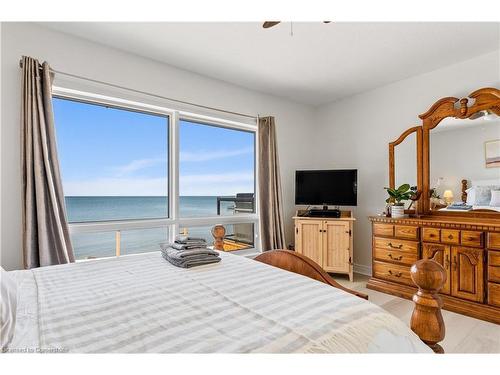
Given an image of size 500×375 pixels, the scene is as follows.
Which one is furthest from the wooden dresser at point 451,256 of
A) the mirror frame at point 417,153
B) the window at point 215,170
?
the window at point 215,170

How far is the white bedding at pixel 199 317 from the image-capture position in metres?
0.74

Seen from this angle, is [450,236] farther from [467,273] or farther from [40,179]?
[40,179]

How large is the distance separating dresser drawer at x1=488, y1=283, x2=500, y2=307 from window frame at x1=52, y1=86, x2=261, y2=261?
2.37 metres

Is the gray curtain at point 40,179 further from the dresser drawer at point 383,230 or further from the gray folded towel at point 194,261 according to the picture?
the dresser drawer at point 383,230

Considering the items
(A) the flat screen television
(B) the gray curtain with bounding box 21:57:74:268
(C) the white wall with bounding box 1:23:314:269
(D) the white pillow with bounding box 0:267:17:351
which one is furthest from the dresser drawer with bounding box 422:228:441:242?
(B) the gray curtain with bounding box 21:57:74:268

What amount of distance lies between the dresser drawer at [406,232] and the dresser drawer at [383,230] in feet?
0.15

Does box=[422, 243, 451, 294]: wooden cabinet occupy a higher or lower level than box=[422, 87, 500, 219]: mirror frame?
lower

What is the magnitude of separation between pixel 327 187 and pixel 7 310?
3.43m

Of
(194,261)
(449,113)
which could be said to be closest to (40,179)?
(194,261)

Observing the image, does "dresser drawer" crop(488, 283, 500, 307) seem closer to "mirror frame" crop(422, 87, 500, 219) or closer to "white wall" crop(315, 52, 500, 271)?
"mirror frame" crop(422, 87, 500, 219)

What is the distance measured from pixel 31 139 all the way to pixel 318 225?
122 inches

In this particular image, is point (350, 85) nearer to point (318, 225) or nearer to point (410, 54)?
point (410, 54)

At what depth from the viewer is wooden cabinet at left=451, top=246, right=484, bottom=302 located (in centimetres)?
235
